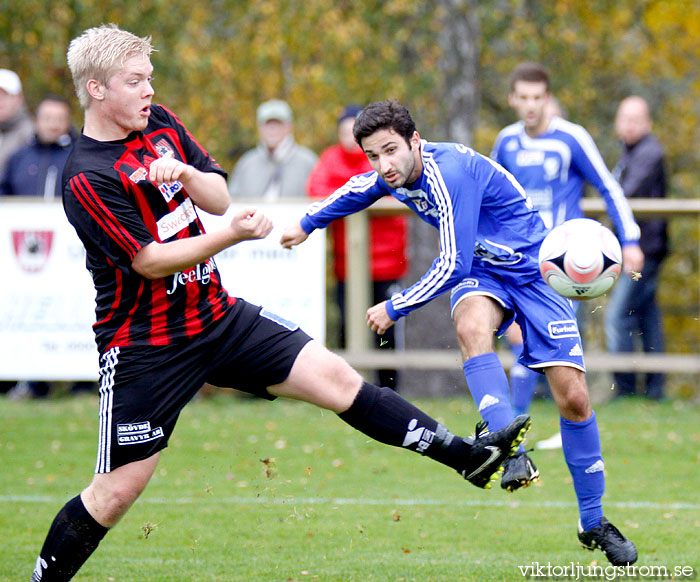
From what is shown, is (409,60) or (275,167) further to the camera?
(409,60)

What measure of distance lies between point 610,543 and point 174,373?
2130mm

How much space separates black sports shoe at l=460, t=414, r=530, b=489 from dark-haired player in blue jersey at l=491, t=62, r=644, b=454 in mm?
3023

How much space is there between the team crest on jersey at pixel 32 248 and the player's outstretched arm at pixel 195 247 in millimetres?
5445

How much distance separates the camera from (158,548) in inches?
221

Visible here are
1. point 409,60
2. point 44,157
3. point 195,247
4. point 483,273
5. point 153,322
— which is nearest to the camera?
point 195,247

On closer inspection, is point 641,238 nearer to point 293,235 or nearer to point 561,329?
point 561,329

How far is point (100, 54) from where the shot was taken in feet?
14.1

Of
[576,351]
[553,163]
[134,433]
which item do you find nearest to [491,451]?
[576,351]

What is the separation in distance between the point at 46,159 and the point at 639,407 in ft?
19.2

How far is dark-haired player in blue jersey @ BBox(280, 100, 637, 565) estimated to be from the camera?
16.0 ft

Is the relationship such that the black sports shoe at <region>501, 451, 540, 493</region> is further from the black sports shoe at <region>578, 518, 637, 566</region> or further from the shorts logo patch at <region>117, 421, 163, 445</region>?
the shorts logo patch at <region>117, 421, 163, 445</region>

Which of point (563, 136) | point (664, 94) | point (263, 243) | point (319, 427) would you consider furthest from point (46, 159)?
point (664, 94)

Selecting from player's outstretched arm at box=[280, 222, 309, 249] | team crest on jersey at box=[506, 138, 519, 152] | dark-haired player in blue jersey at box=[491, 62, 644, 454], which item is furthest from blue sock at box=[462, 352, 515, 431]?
team crest on jersey at box=[506, 138, 519, 152]

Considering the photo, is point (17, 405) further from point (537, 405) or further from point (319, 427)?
point (537, 405)
